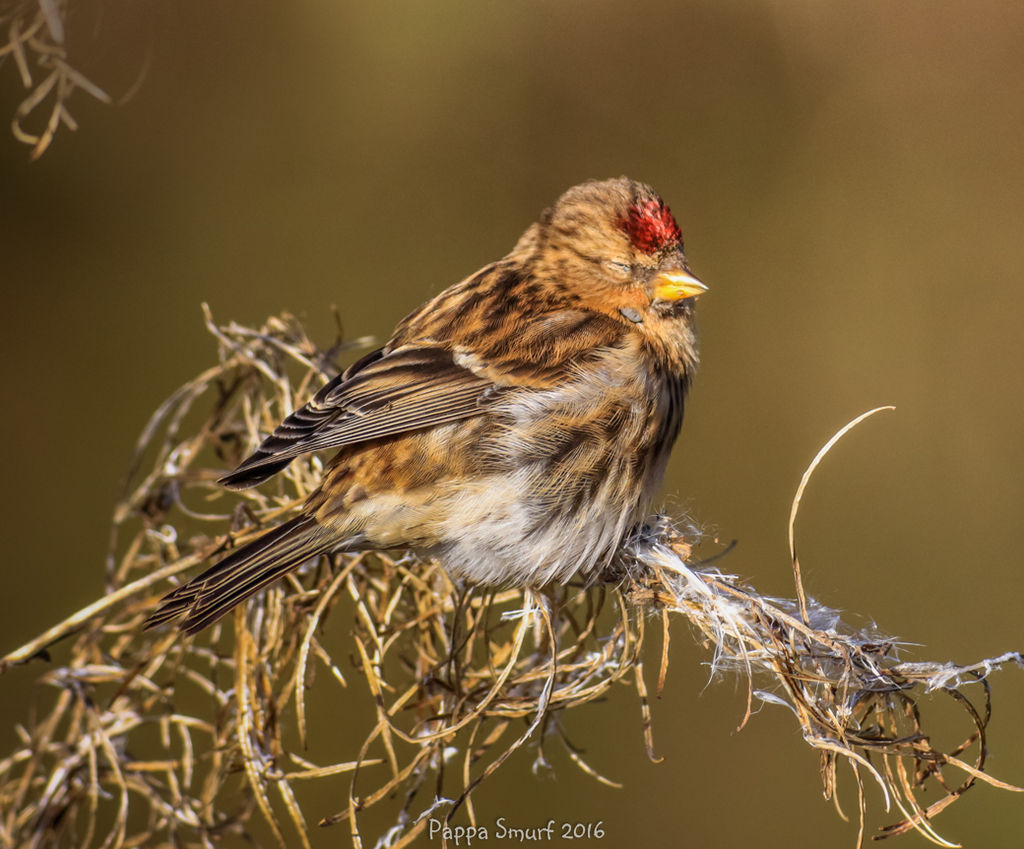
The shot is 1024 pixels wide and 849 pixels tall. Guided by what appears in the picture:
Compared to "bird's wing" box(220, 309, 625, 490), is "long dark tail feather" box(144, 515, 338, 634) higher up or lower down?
lower down

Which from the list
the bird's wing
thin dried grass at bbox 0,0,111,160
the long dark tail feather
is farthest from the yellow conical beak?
thin dried grass at bbox 0,0,111,160

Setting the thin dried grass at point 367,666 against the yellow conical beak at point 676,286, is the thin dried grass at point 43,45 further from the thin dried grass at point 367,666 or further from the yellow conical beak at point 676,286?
the yellow conical beak at point 676,286

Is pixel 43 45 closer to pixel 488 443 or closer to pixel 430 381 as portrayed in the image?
pixel 430 381

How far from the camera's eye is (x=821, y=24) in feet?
17.4

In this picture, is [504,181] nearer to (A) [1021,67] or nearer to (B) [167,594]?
(A) [1021,67]

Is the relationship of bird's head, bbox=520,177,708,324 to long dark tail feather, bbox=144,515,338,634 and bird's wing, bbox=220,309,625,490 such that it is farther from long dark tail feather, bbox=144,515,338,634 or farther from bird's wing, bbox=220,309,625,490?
long dark tail feather, bbox=144,515,338,634

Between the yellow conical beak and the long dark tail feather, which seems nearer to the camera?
the long dark tail feather

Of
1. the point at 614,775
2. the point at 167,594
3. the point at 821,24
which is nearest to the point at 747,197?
the point at 821,24

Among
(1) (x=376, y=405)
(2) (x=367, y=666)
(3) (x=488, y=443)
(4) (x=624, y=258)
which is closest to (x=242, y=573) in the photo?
(2) (x=367, y=666)

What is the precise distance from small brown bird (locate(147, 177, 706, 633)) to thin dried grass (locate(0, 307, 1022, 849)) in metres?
0.09

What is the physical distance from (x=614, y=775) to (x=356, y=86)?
3.12 meters

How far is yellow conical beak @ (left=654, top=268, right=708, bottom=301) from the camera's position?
284 centimetres

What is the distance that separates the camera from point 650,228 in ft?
9.58

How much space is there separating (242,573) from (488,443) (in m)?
0.60
